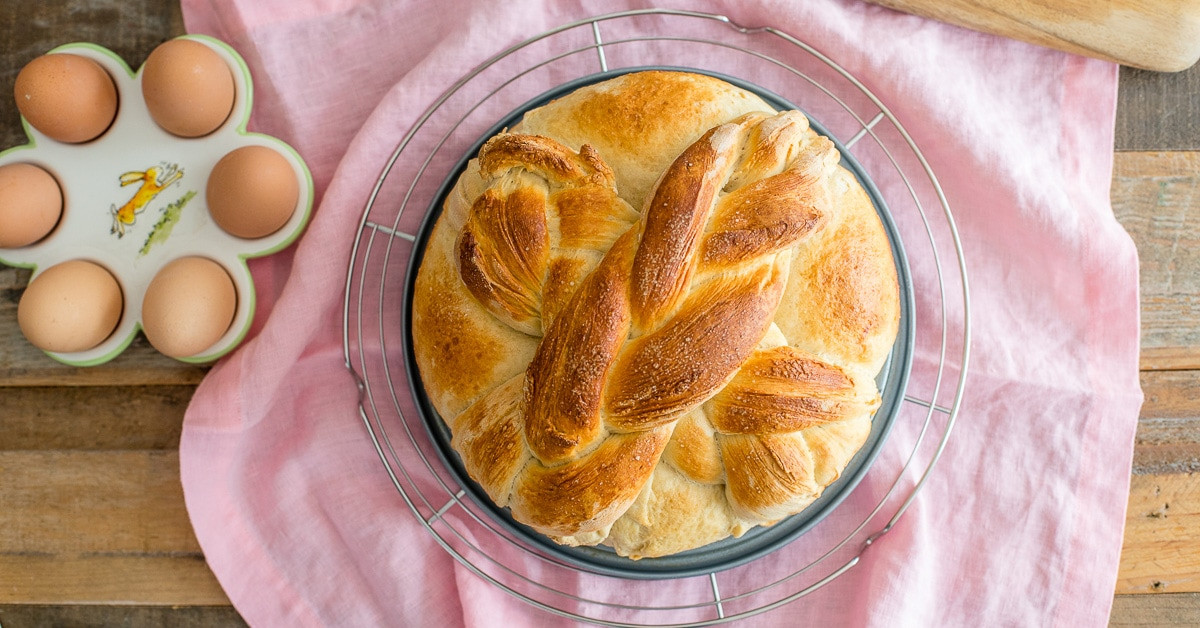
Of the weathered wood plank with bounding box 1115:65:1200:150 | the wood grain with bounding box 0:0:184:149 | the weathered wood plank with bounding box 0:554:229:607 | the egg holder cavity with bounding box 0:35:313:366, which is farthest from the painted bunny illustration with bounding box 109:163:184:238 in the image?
the weathered wood plank with bounding box 1115:65:1200:150

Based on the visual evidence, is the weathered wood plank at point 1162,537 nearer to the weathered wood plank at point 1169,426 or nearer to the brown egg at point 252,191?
the weathered wood plank at point 1169,426

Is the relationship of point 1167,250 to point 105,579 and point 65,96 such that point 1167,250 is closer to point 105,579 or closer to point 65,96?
point 65,96

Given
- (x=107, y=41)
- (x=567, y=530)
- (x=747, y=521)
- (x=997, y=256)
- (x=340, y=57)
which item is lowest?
(x=567, y=530)

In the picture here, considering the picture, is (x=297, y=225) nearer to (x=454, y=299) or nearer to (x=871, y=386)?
(x=454, y=299)

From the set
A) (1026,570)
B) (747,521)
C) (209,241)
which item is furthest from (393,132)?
(1026,570)

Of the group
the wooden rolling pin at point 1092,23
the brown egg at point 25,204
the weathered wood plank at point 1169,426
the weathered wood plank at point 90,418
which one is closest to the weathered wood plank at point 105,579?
the weathered wood plank at point 90,418

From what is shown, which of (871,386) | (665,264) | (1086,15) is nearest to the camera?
(665,264)
